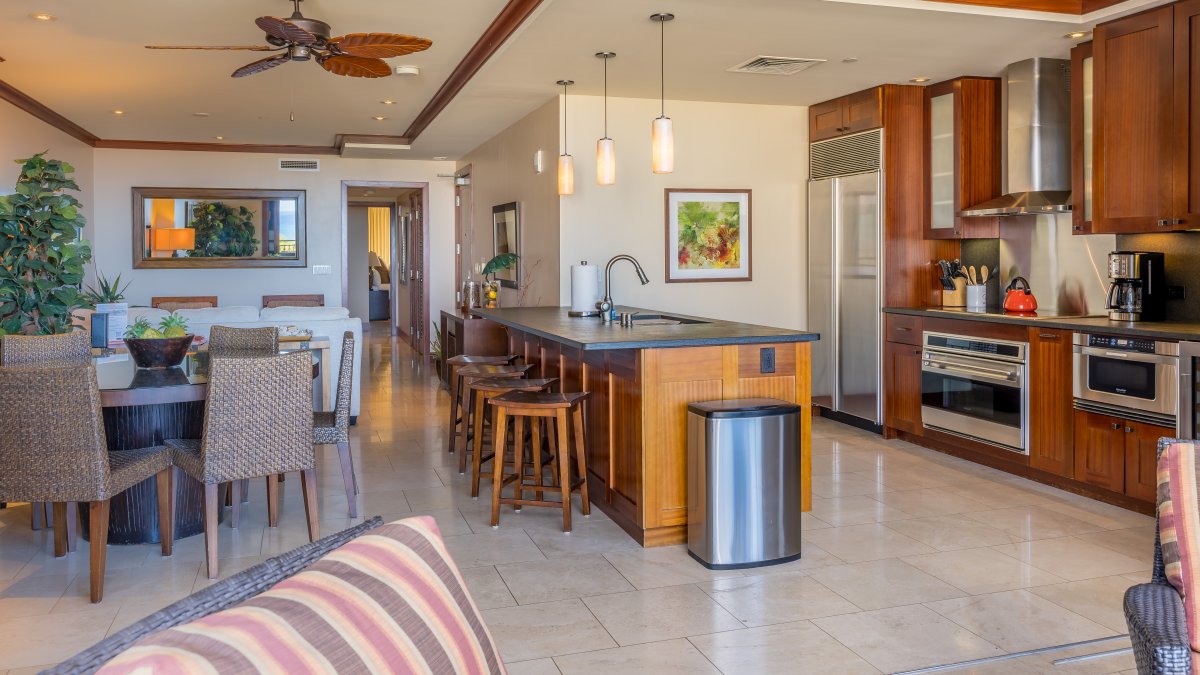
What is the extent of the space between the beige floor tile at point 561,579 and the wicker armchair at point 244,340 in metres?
1.96

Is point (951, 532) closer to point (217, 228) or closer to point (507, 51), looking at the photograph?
point (507, 51)

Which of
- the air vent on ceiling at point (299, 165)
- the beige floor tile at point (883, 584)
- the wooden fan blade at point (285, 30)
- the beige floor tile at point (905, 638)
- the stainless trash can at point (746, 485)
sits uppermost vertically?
the air vent on ceiling at point (299, 165)

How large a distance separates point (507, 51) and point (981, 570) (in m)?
3.63

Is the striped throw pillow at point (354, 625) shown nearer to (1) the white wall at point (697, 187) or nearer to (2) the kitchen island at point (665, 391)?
(2) the kitchen island at point (665, 391)

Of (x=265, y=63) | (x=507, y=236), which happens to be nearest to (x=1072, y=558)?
(x=265, y=63)

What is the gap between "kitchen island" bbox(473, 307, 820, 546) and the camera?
3.97 metres

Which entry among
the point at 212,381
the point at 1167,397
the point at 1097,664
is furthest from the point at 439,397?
the point at 1097,664

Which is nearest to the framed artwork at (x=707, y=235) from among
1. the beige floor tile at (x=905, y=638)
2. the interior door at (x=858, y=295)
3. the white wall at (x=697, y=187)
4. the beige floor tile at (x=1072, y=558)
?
the white wall at (x=697, y=187)

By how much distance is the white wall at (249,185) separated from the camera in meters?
10.2

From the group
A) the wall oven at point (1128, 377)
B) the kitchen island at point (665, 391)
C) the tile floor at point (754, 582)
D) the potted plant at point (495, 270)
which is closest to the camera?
the tile floor at point (754, 582)

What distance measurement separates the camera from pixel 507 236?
8352 millimetres

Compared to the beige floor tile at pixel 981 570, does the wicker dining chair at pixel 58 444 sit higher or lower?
higher

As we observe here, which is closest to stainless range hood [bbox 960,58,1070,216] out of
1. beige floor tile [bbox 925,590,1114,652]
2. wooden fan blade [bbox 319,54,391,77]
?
beige floor tile [bbox 925,590,1114,652]

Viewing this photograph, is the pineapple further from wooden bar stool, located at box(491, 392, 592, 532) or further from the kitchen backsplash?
the kitchen backsplash
